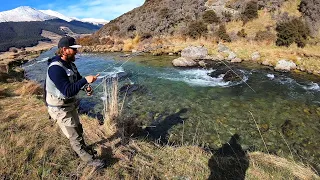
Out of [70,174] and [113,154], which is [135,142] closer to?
[113,154]

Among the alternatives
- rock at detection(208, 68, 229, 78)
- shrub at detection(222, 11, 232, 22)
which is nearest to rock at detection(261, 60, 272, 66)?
rock at detection(208, 68, 229, 78)

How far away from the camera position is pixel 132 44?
100ft

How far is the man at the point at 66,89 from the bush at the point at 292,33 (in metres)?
21.9

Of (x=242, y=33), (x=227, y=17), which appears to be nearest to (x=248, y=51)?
(x=242, y=33)

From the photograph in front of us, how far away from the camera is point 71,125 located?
3.88 m

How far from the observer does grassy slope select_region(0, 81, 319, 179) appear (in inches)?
157

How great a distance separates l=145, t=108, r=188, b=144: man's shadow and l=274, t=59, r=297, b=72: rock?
10.2 meters

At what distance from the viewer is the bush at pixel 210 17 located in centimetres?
2895

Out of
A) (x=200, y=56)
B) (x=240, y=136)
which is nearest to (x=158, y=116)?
(x=240, y=136)

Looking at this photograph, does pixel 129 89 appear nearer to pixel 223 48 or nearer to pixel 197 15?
pixel 223 48

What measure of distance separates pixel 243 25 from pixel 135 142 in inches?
991

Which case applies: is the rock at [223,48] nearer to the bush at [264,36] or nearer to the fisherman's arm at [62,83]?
the bush at [264,36]

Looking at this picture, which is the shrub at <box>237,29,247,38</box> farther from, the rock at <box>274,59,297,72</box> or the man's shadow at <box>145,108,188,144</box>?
the man's shadow at <box>145,108,188,144</box>

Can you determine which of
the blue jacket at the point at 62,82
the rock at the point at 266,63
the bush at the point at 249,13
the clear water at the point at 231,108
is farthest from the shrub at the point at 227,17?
the blue jacket at the point at 62,82
